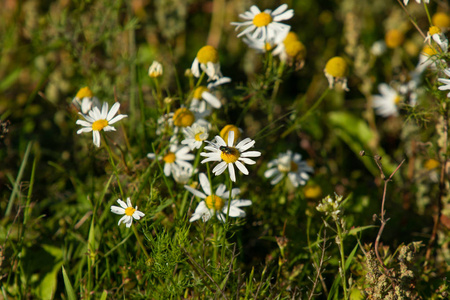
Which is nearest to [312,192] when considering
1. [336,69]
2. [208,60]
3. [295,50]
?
[336,69]

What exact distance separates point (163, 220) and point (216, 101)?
60 centimetres

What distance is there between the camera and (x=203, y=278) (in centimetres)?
156

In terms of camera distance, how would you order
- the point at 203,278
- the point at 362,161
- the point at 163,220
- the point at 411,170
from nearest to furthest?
the point at 203,278 → the point at 163,220 → the point at 411,170 → the point at 362,161

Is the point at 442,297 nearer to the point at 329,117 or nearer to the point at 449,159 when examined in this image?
the point at 449,159

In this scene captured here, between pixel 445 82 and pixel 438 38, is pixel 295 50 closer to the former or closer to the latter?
pixel 438 38

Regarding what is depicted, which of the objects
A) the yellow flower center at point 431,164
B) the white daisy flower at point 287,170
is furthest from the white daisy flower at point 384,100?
the white daisy flower at point 287,170

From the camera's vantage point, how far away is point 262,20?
1.98 metres

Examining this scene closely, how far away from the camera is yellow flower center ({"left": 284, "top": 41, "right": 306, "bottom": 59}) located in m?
2.09

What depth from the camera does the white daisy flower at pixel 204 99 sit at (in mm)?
1929

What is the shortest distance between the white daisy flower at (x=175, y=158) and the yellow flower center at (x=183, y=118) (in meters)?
0.13

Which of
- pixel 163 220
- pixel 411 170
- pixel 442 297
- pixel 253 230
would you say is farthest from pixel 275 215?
pixel 411 170

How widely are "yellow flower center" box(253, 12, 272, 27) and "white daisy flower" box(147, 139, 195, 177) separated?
2.25 feet

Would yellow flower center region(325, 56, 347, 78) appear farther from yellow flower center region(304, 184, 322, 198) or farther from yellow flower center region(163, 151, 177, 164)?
yellow flower center region(163, 151, 177, 164)

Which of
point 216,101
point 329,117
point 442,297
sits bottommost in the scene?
point 329,117
